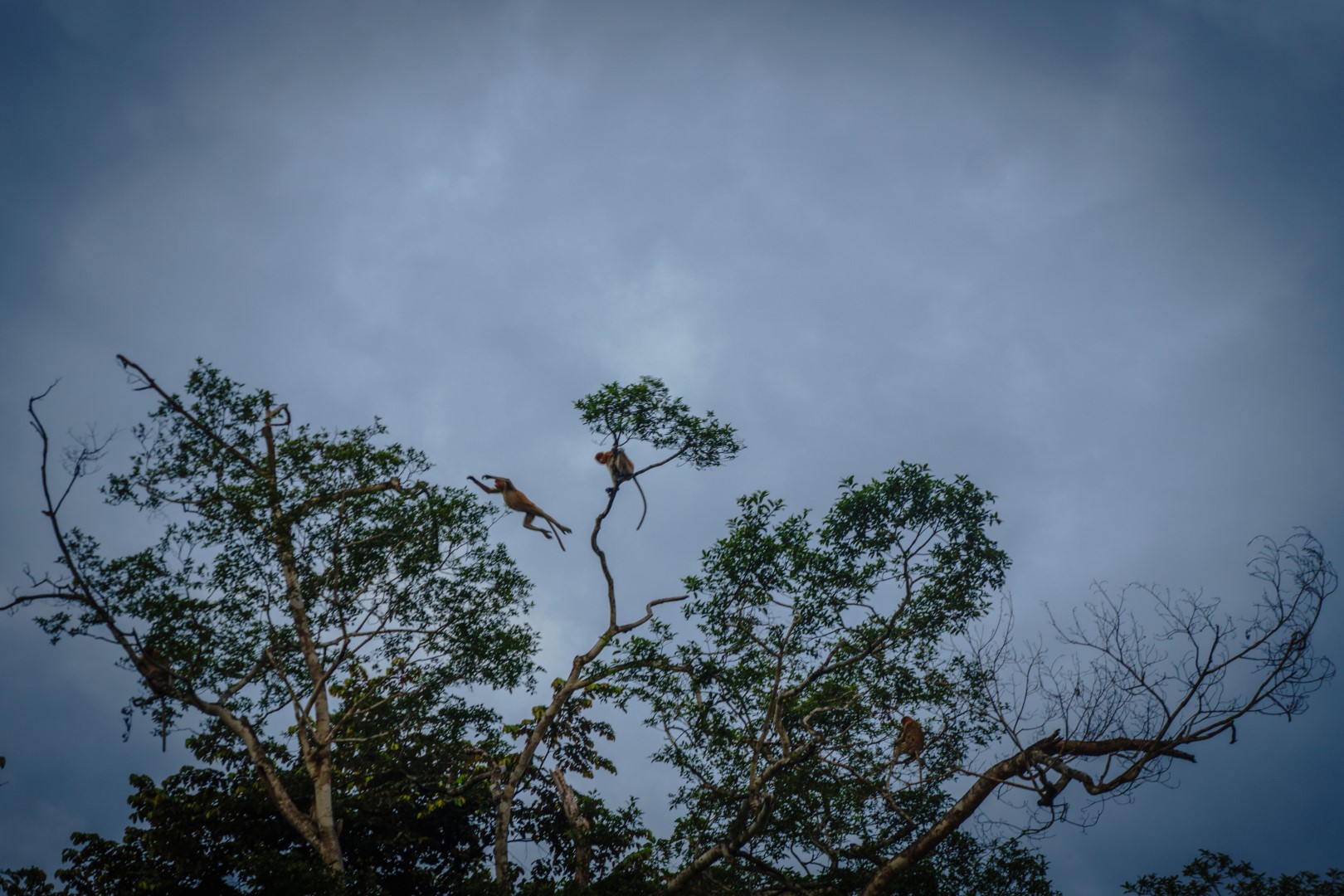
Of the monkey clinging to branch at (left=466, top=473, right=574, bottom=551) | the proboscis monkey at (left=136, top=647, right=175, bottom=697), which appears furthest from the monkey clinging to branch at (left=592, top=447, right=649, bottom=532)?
the proboscis monkey at (left=136, top=647, right=175, bottom=697)

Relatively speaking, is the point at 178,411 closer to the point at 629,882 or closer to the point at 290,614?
the point at 290,614

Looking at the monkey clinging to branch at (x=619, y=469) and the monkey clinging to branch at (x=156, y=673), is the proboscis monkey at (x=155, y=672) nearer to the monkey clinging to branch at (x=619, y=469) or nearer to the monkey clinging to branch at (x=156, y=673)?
the monkey clinging to branch at (x=156, y=673)

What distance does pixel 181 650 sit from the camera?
12.5 metres

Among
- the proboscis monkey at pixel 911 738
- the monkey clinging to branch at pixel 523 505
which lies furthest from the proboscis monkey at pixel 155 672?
the proboscis monkey at pixel 911 738

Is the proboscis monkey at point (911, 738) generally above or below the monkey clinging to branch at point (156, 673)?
below

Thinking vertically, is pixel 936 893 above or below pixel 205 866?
below

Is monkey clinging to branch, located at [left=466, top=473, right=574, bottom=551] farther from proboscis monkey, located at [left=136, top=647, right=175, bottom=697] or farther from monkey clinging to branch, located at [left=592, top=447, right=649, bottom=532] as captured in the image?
proboscis monkey, located at [left=136, top=647, right=175, bottom=697]

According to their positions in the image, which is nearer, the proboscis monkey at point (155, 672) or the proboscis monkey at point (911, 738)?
the proboscis monkey at point (911, 738)

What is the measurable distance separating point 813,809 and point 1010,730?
380 centimetres

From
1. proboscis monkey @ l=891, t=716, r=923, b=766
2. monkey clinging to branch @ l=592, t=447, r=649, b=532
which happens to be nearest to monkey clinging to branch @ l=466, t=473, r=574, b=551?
monkey clinging to branch @ l=592, t=447, r=649, b=532

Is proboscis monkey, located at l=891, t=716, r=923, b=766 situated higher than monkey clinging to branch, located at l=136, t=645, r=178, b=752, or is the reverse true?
monkey clinging to branch, located at l=136, t=645, r=178, b=752

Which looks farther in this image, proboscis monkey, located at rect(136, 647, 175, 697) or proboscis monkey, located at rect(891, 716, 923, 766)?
proboscis monkey, located at rect(136, 647, 175, 697)

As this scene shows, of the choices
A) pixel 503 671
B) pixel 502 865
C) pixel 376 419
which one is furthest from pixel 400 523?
pixel 502 865

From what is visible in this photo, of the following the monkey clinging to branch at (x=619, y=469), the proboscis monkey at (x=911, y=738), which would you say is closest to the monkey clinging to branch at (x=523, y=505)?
the monkey clinging to branch at (x=619, y=469)
